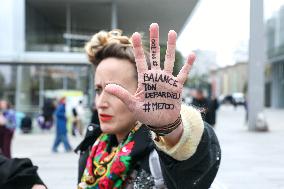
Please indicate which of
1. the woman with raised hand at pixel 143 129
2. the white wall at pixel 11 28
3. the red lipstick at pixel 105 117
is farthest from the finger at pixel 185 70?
the white wall at pixel 11 28

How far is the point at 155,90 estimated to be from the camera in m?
1.31

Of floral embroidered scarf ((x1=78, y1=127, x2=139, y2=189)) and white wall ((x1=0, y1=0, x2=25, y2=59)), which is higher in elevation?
white wall ((x1=0, y1=0, x2=25, y2=59))

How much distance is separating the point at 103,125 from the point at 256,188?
16.2 ft

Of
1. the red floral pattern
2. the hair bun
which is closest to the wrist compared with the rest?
the red floral pattern

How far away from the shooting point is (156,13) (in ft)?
90.2

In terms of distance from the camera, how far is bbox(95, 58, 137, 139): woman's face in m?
1.87

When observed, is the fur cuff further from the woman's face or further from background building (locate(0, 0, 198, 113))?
background building (locate(0, 0, 198, 113))

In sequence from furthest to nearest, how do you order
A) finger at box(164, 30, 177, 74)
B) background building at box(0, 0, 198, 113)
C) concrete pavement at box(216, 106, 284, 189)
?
background building at box(0, 0, 198, 113), concrete pavement at box(216, 106, 284, 189), finger at box(164, 30, 177, 74)

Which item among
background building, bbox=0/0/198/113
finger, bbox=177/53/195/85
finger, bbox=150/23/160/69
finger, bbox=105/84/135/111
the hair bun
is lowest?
finger, bbox=105/84/135/111

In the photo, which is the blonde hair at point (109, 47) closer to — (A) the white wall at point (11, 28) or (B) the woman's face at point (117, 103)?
(B) the woman's face at point (117, 103)

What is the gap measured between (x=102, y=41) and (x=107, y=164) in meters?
0.55

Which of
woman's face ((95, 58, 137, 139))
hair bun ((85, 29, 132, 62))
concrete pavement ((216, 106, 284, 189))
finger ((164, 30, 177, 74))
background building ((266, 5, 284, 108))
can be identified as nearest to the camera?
finger ((164, 30, 177, 74))

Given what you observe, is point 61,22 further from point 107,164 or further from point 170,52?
point 170,52

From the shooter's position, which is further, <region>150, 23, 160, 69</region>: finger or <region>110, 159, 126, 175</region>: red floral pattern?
<region>110, 159, 126, 175</region>: red floral pattern
